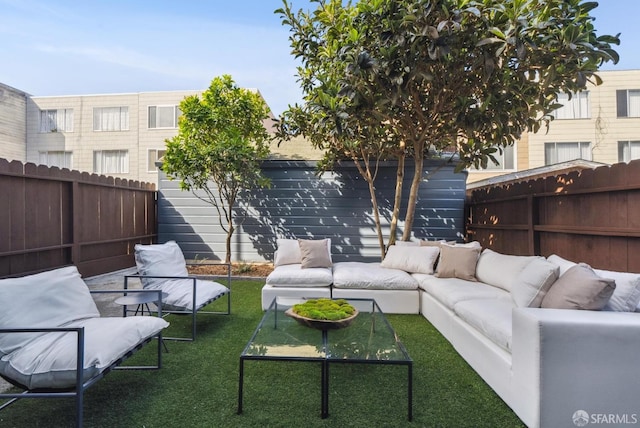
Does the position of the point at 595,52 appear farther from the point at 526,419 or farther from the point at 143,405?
the point at 143,405

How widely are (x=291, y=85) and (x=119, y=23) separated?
3632 mm

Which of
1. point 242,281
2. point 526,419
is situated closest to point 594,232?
point 526,419

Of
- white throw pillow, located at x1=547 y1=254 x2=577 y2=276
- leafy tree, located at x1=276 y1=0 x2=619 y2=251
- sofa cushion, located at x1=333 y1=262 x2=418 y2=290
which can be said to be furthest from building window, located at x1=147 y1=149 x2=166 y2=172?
white throw pillow, located at x1=547 y1=254 x2=577 y2=276

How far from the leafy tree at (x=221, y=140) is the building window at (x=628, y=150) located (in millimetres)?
12549

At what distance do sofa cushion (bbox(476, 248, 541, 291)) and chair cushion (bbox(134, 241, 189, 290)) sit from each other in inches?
141

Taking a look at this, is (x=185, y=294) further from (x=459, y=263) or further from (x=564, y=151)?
(x=564, y=151)

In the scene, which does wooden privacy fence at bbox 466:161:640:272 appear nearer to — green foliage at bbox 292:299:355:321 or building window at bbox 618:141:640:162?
green foliage at bbox 292:299:355:321

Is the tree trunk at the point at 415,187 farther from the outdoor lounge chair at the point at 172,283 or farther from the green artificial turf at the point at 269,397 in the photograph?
the outdoor lounge chair at the point at 172,283

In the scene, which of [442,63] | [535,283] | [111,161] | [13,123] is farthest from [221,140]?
[13,123]

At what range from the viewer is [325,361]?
2.17 metres

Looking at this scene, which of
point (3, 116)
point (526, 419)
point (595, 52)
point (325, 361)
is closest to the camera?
point (526, 419)

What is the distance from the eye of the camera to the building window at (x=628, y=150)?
39.0 feet

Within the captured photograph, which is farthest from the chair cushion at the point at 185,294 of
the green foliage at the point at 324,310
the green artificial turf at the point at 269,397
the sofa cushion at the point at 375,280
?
the sofa cushion at the point at 375,280

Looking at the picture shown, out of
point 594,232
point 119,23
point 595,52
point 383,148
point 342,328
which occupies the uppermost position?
point 119,23
